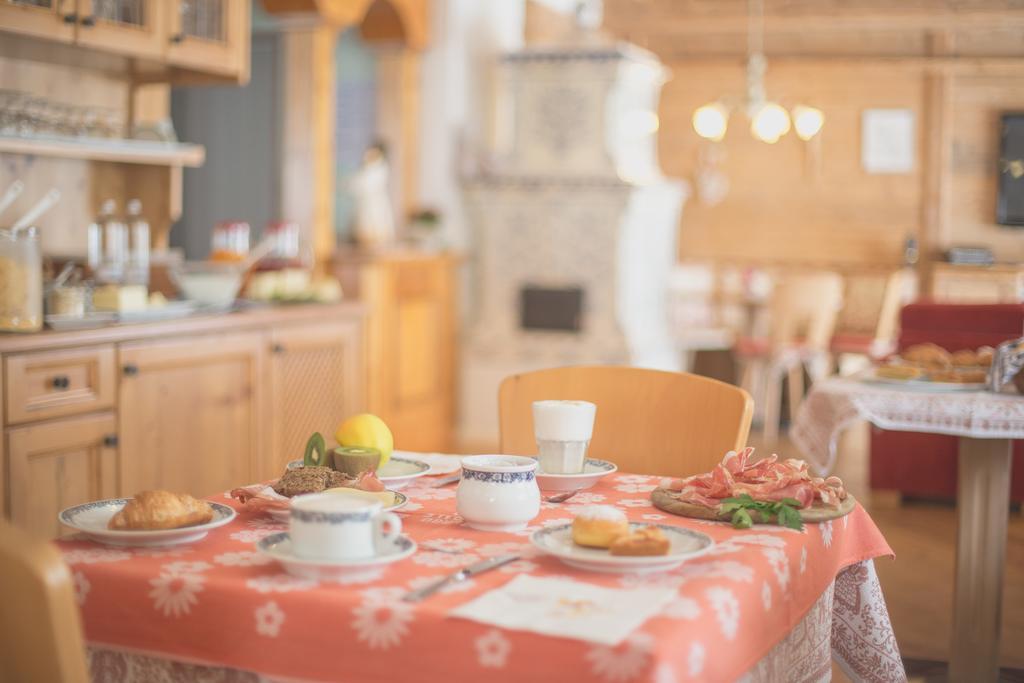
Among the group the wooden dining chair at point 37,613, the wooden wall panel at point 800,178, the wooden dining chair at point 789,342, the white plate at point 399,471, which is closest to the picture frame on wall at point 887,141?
the wooden wall panel at point 800,178

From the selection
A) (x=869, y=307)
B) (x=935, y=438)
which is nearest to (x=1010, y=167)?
(x=869, y=307)

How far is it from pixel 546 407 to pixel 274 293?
2.89m

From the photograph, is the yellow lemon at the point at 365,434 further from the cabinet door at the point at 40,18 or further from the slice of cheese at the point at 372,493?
the cabinet door at the point at 40,18

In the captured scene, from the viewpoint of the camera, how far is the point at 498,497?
4.82ft

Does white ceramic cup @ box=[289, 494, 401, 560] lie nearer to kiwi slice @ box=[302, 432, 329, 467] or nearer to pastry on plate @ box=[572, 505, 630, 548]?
pastry on plate @ box=[572, 505, 630, 548]

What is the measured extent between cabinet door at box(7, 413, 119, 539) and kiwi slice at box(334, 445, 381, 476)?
153 centimetres

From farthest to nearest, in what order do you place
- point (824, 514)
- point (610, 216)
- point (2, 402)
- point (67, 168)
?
point (610, 216)
point (67, 168)
point (2, 402)
point (824, 514)

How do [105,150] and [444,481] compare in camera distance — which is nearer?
[444,481]

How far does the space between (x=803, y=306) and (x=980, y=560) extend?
4.16m

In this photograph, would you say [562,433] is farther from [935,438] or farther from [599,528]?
[935,438]

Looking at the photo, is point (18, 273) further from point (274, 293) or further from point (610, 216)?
point (610, 216)

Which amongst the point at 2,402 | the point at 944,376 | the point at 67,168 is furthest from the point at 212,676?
the point at 67,168

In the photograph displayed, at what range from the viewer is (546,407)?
1.73 meters

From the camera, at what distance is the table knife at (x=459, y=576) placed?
3.93 ft
